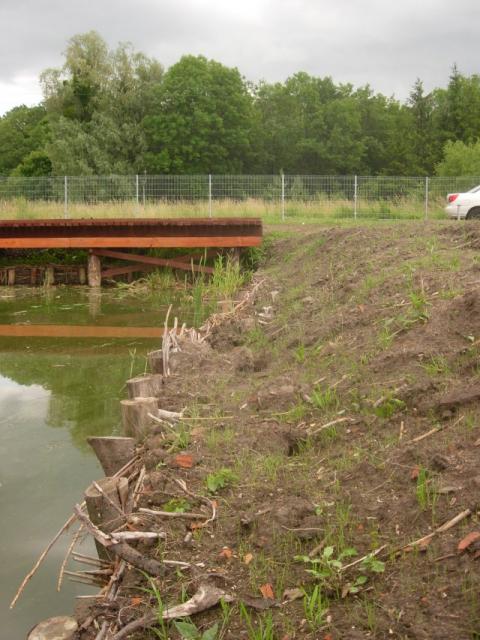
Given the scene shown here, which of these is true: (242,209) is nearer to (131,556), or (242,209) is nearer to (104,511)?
(104,511)

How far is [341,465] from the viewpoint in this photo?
384 centimetres

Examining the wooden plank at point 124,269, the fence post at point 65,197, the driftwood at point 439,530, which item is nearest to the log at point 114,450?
the driftwood at point 439,530

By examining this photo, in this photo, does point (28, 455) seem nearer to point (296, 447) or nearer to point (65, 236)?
point (296, 447)

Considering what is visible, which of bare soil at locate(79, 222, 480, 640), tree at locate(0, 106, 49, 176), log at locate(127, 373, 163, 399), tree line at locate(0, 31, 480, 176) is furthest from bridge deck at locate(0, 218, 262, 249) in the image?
tree at locate(0, 106, 49, 176)

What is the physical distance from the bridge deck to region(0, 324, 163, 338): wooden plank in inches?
167

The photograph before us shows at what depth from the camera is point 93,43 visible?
43781 millimetres

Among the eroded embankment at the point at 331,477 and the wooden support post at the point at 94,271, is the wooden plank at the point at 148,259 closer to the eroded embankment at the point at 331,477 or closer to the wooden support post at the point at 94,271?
the wooden support post at the point at 94,271

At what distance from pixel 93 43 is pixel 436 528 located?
149 ft

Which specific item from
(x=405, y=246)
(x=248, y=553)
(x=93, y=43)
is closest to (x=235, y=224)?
(x=405, y=246)

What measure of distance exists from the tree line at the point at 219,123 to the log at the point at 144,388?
3147 centimetres

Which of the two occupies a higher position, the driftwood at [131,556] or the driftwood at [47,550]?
the driftwood at [131,556]

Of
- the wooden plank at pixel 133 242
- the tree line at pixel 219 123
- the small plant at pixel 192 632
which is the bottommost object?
the small plant at pixel 192 632

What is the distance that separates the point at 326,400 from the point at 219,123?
1815 inches

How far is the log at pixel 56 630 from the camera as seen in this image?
2.91m
